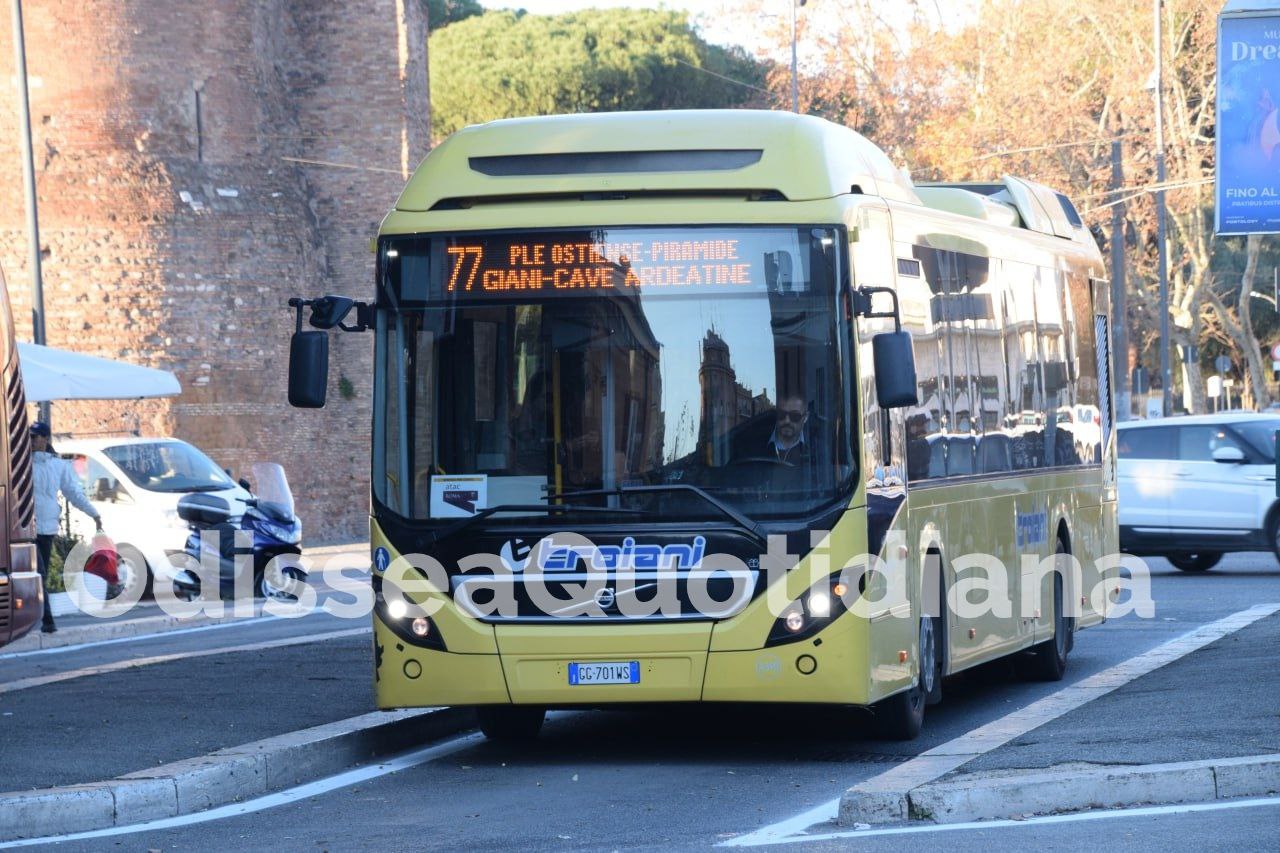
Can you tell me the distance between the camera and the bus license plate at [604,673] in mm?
10180

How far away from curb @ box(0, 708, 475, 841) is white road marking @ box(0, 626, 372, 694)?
3.22 m

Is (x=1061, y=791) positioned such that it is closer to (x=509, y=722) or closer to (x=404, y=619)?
(x=404, y=619)

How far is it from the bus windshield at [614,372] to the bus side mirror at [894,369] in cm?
32

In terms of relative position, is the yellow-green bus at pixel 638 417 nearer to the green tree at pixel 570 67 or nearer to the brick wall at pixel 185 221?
the brick wall at pixel 185 221

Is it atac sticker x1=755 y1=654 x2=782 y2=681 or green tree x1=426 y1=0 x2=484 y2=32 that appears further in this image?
green tree x1=426 y1=0 x2=484 y2=32

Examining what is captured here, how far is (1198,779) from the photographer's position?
349 inches

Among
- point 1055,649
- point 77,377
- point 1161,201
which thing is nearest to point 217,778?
point 1055,649

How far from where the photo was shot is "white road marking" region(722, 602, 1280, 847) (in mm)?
8695

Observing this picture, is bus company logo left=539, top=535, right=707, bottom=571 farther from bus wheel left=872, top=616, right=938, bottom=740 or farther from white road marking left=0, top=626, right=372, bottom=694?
white road marking left=0, top=626, right=372, bottom=694

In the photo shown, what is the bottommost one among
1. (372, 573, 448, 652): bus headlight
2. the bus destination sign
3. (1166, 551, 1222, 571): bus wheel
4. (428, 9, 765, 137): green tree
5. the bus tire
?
(1166, 551, 1222, 571): bus wheel

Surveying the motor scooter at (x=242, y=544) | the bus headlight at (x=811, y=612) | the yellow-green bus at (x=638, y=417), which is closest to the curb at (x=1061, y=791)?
the bus headlight at (x=811, y=612)

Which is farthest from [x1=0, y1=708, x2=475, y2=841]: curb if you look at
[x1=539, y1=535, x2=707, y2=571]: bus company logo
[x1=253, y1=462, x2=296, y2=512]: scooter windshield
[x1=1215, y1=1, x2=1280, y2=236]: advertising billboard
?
[x1=253, y1=462, x2=296, y2=512]: scooter windshield

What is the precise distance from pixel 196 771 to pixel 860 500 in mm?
3278

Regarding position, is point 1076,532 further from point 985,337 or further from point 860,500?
point 860,500
